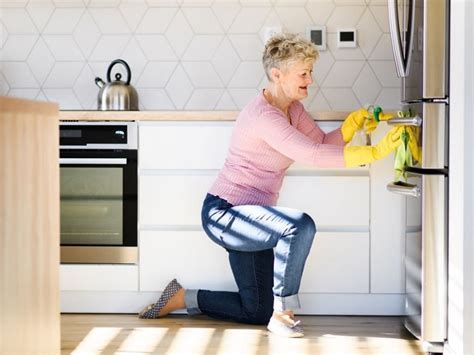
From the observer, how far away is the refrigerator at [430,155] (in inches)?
112

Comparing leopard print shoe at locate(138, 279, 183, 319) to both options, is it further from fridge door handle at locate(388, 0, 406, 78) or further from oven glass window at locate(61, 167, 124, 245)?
fridge door handle at locate(388, 0, 406, 78)

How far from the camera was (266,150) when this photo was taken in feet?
10.9

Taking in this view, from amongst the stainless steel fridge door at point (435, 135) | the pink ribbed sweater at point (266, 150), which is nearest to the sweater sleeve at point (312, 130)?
the pink ribbed sweater at point (266, 150)

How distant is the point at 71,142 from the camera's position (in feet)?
12.1

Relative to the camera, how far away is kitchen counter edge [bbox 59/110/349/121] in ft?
11.7

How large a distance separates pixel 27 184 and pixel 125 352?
1.36 m

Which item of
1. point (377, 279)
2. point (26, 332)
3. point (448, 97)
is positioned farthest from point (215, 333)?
point (26, 332)

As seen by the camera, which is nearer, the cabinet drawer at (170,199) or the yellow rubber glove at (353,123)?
the yellow rubber glove at (353,123)

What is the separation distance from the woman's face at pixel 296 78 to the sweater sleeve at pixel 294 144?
0.12 meters

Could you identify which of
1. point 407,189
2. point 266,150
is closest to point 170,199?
point 266,150

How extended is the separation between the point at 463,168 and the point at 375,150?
38cm

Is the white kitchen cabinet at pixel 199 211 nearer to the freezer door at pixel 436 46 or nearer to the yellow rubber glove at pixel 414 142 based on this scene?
the yellow rubber glove at pixel 414 142

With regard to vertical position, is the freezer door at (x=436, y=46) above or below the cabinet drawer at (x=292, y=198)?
above

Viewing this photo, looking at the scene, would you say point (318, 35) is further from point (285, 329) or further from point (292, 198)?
point (285, 329)
